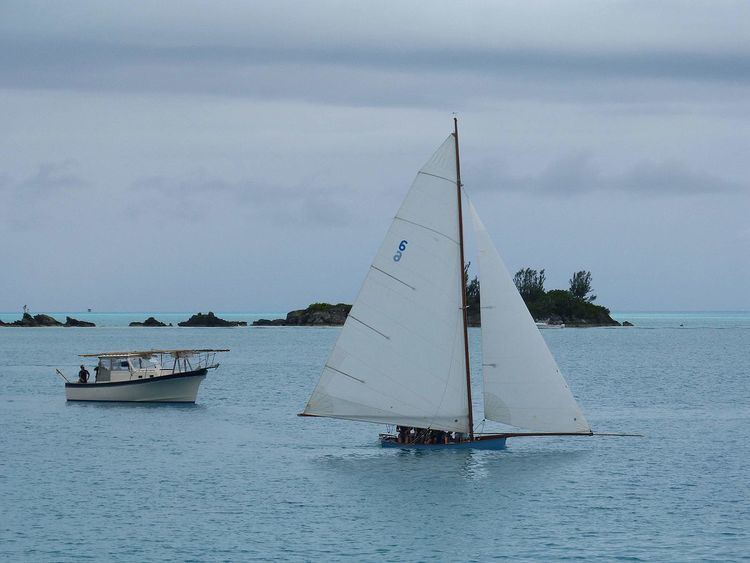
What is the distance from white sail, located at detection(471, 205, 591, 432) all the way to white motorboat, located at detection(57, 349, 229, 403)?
3603cm

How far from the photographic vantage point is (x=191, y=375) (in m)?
85.1

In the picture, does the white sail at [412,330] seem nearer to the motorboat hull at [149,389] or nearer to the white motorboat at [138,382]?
the white motorboat at [138,382]

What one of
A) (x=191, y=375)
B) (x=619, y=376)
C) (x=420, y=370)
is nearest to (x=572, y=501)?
(x=420, y=370)

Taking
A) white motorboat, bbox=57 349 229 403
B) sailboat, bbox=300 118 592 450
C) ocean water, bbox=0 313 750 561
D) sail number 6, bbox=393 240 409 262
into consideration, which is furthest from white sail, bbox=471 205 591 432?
white motorboat, bbox=57 349 229 403

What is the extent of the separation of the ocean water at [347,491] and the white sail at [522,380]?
2.47 meters

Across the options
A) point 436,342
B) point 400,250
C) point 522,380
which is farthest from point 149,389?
point 522,380

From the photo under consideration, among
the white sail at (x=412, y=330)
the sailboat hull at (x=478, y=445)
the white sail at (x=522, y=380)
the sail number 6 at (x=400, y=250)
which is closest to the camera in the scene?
the sail number 6 at (x=400, y=250)

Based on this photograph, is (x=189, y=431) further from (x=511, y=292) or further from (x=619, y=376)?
(x=619, y=376)

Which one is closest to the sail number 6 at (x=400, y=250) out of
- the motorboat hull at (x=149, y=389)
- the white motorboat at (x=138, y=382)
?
the white motorboat at (x=138, y=382)

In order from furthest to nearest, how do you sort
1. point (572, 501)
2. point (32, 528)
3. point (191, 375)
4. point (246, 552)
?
1. point (191, 375)
2. point (572, 501)
3. point (32, 528)
4. point (246, 552)

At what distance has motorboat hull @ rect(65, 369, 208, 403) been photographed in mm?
84562

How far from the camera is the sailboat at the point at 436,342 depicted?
167 feet

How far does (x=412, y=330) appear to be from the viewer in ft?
170

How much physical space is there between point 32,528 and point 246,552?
8.51 metres
